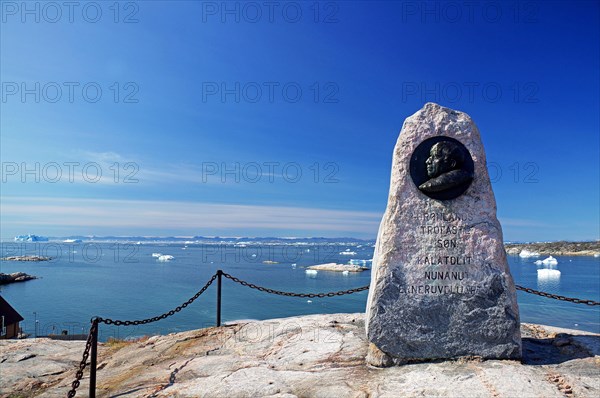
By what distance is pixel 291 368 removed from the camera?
201 inches

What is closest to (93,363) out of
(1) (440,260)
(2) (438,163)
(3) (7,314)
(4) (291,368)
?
(4) (291,368)

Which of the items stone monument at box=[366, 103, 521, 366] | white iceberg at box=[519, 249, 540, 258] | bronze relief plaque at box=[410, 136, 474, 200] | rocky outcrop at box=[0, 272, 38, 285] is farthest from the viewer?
white iceberg at box=[519, 249, 540, 258]

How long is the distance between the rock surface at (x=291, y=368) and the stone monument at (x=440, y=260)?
0.91 ft

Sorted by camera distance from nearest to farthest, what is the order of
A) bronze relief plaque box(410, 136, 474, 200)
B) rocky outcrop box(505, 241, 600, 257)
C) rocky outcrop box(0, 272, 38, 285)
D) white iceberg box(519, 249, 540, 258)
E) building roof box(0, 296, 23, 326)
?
bronze relief plaque box(410, 136, 474, 200) < building roof box(0, 296, 23, 326) < rocky outcrop box(0, 272, 38, 285) < white iceberg box(519, 249, 540, 258) < rocky outcrop box(505, 241, 600, 257)

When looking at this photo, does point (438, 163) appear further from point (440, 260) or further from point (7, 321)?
point (7, 321)

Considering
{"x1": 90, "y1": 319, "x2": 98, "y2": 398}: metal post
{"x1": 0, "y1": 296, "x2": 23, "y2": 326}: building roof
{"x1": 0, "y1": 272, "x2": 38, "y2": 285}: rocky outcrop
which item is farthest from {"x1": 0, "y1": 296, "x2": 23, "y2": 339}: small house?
{"x1": 0, "y1": 272, "x2": 38, "y2": 285}: rocky outcrop

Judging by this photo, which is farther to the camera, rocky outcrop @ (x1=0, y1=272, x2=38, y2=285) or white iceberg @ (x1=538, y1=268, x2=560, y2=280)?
rocky outcrop @ (x1=0, y1=272, x2=38, y2=285)

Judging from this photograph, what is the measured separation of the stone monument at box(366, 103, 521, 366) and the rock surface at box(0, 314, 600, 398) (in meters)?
0.28

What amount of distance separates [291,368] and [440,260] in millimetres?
2307

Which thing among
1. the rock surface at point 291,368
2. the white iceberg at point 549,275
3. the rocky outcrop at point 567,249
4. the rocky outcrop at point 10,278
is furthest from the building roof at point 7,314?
the rocky outcrop at point 567,249

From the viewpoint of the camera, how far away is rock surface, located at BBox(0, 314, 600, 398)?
423cm

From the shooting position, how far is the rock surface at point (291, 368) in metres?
4.23

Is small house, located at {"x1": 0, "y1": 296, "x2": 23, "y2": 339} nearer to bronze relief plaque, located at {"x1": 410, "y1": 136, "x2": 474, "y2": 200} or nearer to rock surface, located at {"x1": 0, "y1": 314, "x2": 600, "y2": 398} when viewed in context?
rock surface, located at {"x1": 0, "y1": 314, "x2": 600, "y2": 398}

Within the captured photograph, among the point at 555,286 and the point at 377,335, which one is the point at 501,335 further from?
the point at 555,286
